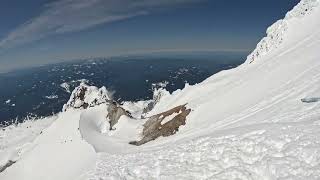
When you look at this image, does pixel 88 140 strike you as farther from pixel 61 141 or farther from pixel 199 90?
pixel 199 90

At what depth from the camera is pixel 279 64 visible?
205 feet

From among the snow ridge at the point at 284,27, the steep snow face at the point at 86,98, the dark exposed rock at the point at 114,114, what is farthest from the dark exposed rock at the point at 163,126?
the snow ridge at the point at 284,27

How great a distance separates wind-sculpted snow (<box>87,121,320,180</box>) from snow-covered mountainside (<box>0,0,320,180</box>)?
0.21 ft

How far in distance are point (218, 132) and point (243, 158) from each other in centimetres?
1029

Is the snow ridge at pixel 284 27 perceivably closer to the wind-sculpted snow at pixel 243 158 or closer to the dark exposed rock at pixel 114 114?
the dark exposed rock at pixel 114 114

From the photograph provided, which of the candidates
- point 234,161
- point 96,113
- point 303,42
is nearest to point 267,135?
point 234,161

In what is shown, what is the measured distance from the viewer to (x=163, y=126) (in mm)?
58250

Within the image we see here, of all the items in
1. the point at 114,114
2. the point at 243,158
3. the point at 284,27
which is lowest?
the point at 114,114

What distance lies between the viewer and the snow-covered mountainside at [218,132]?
23.4 m

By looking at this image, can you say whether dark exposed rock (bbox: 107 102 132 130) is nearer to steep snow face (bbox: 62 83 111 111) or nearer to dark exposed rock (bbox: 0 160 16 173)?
steep snow face (bbox: 62 83 111 111)

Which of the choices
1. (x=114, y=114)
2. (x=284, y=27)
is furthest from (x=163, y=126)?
(x=284, y=27)

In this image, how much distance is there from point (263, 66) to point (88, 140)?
109 feet

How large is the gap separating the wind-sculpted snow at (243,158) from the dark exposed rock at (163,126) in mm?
22899

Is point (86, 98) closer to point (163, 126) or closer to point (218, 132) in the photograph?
point (163, 126)
